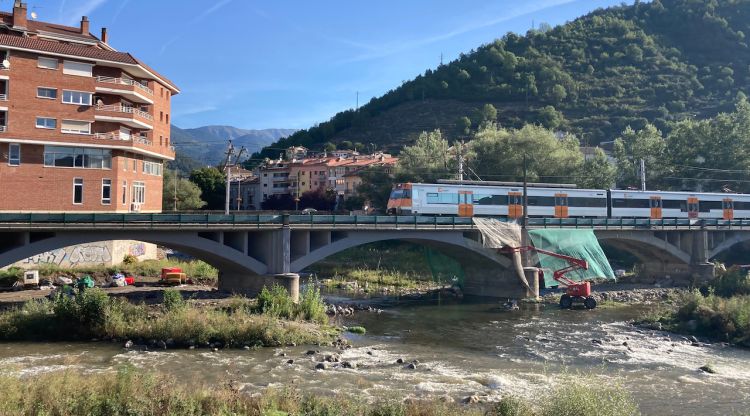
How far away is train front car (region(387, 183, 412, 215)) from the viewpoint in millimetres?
41875

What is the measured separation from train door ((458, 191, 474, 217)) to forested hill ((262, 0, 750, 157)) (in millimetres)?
87578

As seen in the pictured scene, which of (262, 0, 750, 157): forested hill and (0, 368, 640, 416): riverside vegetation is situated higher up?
(262, 0, 750, 157): forested hill

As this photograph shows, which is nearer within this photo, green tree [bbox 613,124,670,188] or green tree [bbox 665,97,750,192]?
green tree [bbox 665,97,750,192]

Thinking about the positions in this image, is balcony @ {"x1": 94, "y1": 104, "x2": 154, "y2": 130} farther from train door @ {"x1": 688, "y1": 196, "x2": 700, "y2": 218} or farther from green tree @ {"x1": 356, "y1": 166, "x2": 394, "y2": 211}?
train door @ {"x1": 688, "y1": 196, "x2": 700, "y2": 218}

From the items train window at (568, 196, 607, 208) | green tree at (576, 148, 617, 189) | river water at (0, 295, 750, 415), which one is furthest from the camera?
green tree at (576, 148, 617, 189)

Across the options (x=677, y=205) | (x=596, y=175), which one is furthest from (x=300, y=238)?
(x=596, y=175)

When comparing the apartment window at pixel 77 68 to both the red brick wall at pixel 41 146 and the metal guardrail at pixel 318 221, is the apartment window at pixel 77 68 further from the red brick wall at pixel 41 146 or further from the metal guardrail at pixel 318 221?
the metal guardrail at pixel 318 221

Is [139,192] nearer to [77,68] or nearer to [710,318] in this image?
[77,68]

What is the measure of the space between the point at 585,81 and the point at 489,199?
425ft

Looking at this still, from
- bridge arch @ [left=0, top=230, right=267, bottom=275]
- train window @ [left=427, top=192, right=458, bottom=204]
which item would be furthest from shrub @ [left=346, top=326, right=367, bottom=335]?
train window @ [left=427, top=192, right=458, bottom=204]

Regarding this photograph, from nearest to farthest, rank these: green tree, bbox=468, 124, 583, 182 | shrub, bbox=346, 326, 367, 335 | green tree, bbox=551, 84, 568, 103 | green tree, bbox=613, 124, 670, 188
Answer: shrub, bbox=346, 326, 367, 335, green tree, bbox=468, 124, 583, 182, green tree, bbox=613, 124, 670, 188, green tree, bbox=551, 84, 568, 103

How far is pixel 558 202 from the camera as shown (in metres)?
47.8

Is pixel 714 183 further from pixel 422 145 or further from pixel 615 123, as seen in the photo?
pixel 615 123

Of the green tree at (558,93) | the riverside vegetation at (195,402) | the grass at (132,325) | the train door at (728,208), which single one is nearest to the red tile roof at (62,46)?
the grass at (132,325)
